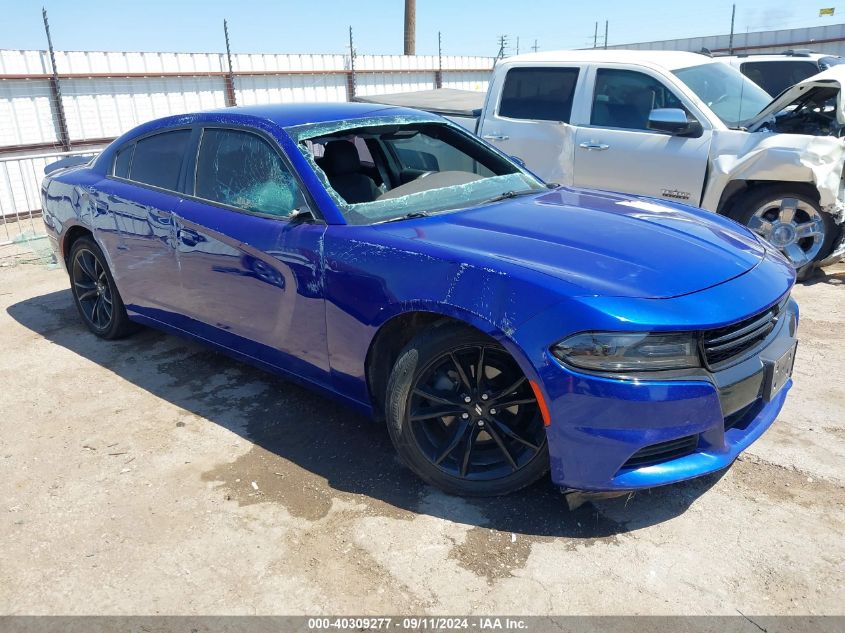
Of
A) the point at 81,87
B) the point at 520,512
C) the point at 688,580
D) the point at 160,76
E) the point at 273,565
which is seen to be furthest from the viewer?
the point at 160,76

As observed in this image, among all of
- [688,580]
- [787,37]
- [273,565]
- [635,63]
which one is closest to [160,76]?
[635,63]

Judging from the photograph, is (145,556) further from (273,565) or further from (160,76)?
(160,76)

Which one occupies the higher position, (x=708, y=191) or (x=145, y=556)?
(x=708, y=191)

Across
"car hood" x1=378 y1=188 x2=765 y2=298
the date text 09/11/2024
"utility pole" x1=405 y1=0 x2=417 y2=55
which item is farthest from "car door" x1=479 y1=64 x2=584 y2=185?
"utility pole" x1=405 y1=0 x2=417 y2=55

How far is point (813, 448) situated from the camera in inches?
131

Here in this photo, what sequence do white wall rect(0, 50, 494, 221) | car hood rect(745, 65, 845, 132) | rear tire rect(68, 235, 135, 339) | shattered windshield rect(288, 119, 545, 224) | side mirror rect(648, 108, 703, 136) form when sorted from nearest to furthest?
shattered windshield rect(288, 119, 545, 224)
rear tire rect(68, 235, 135, 339)
car hood rect(745, 65, 845, 132)
side mirror rect(648, 108, 703, 136)
white wall rect(0, 50, 494, 221)

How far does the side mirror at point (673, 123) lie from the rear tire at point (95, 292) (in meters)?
4.48

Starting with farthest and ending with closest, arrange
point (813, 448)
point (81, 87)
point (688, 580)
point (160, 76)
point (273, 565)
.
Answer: point (160, 76)
point (81, 87)
point (813, 448)
point (273, 565)
point (688, 580)

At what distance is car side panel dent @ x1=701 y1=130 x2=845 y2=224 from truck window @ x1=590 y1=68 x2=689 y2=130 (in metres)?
0.59

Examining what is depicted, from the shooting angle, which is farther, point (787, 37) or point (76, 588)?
point (787, 37)

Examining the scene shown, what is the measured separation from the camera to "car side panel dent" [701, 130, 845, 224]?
5.51 meters

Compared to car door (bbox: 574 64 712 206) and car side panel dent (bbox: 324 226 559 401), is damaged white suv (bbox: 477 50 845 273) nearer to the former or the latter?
car door (bbox: 574 64 712 206)

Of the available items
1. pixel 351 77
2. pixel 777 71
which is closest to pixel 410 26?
pixel 351 77

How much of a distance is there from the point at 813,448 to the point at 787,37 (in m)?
21.4
